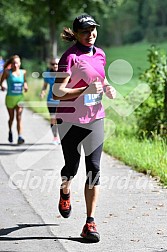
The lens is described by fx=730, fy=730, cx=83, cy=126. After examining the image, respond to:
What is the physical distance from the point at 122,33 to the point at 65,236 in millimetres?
96005

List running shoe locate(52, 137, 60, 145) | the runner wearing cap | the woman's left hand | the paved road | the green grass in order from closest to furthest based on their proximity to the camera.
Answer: the paved road < the runner wearing cap < the woman's left hand < the green grass < running shoe locate(52, 137, 60, 145)

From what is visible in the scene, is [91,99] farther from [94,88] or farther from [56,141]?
[56,141]

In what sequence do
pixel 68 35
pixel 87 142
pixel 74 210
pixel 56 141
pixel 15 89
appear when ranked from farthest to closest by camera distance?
pixel 15 89
pixel 56 141
pixel 74 210
pixel 68 35
pixel 87 142

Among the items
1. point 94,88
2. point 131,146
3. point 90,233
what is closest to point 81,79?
point 94,88

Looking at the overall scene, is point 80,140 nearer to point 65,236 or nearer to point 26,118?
point 65,236

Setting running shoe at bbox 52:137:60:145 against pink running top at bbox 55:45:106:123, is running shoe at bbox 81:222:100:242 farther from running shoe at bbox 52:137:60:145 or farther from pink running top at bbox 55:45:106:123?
running shoe at bbox 52:137:60:145

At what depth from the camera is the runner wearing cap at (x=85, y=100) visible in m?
6.70

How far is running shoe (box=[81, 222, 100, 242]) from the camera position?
6633 mm

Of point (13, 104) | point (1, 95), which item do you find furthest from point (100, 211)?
Answer: point (1, 95)

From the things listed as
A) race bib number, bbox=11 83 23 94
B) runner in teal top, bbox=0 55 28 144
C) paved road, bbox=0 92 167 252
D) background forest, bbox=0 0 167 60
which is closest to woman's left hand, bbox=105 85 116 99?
paved road, bbox=0 92 167 252

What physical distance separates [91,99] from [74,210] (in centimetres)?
177

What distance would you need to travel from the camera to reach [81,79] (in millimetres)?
6770

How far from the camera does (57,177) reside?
10.3 metres

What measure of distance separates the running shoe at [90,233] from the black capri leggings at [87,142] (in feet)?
1.33
